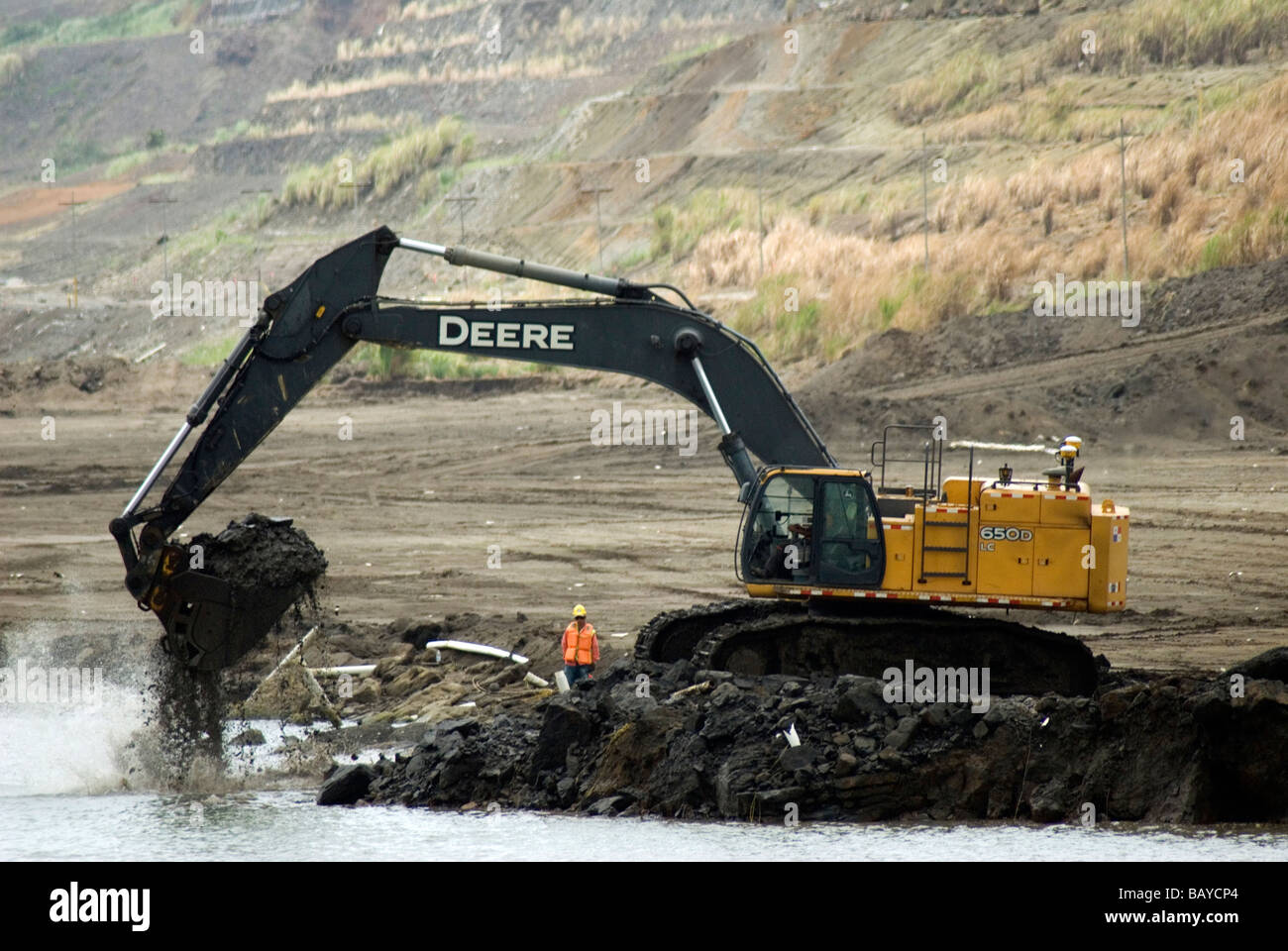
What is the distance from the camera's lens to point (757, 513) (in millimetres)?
13945

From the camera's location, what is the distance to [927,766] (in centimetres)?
1216

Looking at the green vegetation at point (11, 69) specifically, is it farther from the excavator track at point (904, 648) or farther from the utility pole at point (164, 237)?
the excavator track at point (904, 648)

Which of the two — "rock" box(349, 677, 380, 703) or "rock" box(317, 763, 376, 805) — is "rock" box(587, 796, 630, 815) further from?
"rock" box(349, 677, 380, 703)

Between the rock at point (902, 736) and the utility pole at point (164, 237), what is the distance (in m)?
50.1

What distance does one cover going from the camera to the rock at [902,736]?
12.2 m

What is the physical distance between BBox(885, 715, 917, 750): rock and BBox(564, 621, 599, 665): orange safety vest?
4.40m

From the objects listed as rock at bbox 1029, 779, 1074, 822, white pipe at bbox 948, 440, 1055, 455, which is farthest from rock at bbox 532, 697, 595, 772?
white pipe at bbox 948, 440, 1055, 455

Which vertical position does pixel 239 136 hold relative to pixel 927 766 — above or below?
above

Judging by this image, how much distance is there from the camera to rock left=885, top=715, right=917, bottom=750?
1218cm

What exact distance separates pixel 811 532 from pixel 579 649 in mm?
3157

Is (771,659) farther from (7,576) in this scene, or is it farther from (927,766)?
(7,576)
